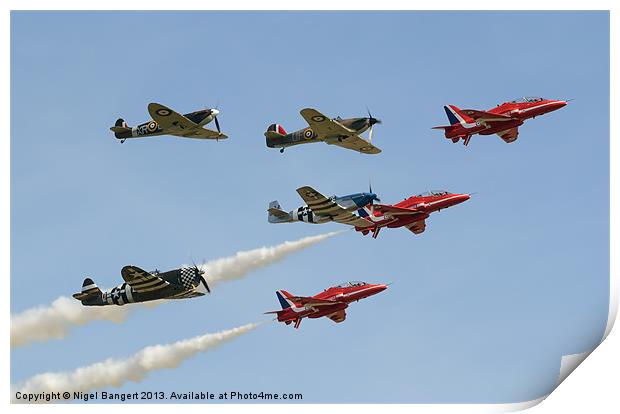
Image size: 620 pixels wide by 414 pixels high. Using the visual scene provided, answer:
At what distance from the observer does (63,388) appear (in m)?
56.8

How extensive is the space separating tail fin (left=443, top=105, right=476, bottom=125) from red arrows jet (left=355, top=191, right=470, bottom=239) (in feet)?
7.46

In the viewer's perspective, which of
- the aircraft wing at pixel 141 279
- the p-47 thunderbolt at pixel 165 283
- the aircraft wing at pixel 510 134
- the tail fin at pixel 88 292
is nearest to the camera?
the aircraft wing at pixel 141 279

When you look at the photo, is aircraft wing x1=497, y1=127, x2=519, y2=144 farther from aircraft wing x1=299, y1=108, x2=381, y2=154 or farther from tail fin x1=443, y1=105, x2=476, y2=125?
aircraft wing x1=299, y1=108, x2=381, y2=154

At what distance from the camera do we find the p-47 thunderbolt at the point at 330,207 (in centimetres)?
5891

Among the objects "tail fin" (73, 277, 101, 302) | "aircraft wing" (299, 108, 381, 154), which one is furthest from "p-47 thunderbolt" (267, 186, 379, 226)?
"tail fin" (73, 277, 101, 302)

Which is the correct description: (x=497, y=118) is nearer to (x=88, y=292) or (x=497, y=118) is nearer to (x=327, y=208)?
(x=327, y=208)

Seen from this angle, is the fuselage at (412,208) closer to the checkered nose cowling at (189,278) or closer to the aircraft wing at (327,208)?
the aircraft wing at (327,208)

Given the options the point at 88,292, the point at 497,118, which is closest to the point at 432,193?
the point at 497,118

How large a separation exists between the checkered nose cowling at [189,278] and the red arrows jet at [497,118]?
31.9 feet

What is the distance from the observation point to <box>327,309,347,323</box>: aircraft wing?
60.2m

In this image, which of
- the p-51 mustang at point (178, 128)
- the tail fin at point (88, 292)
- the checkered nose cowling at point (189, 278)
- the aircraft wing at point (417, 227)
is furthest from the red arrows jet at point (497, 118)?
the tail fin at point (88, 292)
